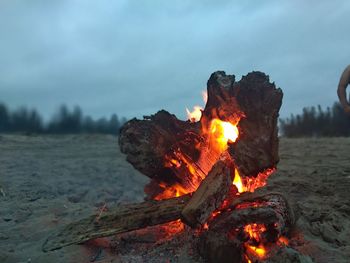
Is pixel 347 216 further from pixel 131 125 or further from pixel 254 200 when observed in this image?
pixel 131 125

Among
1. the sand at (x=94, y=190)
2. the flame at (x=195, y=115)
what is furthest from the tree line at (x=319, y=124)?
the flame at (x=195, y=115)

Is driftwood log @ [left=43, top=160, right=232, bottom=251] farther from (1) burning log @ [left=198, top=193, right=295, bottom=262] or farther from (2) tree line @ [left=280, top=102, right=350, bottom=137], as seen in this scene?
(2) tree line @ [left=280, top=102, right=350, bottom=137]

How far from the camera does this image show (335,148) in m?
10.4

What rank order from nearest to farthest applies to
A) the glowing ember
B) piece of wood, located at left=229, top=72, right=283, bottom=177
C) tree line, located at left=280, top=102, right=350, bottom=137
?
the glowing ember → piece of wood, located at left=229, top=72, right=283, bottom=177 → tree line, located at left=280, top=102, right=350, bottom=137

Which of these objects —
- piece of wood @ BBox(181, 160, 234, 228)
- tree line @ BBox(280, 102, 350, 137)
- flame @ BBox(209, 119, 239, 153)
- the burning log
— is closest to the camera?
the burning log

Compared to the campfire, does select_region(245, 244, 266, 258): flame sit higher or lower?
lower

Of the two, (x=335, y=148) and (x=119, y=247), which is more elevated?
(x=335, y=148)

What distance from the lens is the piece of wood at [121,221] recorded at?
4699 millimetres

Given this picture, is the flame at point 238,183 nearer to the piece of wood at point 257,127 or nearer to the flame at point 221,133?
the piece of wood at point 257,127

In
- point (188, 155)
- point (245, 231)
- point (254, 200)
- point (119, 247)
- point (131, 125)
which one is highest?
point (131, 125)

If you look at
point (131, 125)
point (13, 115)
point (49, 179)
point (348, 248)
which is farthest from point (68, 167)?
point (348, 248)

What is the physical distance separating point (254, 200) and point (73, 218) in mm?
2623

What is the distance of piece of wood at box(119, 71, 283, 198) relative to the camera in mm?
4660

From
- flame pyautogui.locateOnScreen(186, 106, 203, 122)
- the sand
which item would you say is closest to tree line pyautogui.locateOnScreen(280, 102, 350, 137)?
the sand
